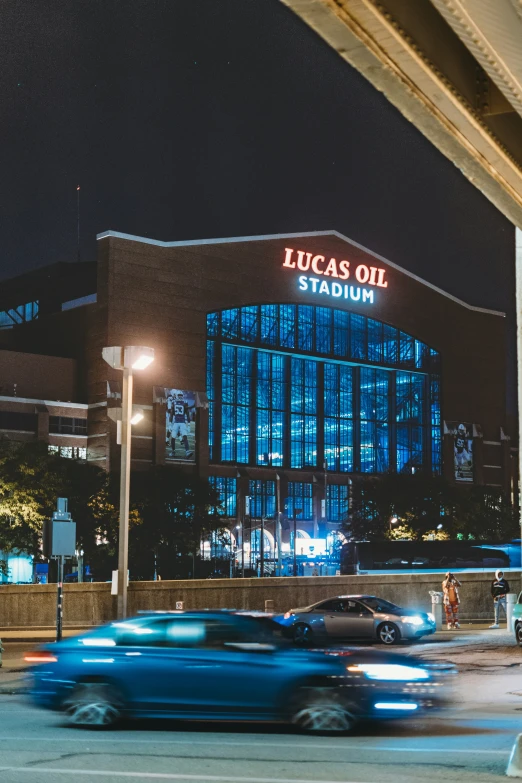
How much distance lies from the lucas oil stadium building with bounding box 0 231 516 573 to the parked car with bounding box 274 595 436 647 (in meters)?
64.3

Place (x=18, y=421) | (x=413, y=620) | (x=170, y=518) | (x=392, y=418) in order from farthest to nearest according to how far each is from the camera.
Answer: (x=392, y=418), (x=18, y=421), (x=170, y=518), (x=413, y=620)

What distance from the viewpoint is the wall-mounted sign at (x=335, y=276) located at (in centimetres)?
10988

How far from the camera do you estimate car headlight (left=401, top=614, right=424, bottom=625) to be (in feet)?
97.6

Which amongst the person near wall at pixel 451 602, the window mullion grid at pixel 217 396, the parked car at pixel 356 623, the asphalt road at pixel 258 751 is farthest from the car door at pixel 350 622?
the window mullion grid at pixel 217 396

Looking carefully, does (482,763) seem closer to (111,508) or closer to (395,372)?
(111,508)

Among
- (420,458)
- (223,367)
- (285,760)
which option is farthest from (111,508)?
(285,760)

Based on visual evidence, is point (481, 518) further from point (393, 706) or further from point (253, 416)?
point (393, 706)

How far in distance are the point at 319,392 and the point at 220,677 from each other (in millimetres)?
100579

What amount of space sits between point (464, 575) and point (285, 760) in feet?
99.8

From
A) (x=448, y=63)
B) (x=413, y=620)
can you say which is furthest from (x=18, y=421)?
(x=448, y=63)

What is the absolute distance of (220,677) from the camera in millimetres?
13305

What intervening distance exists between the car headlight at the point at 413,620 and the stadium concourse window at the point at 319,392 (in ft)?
241

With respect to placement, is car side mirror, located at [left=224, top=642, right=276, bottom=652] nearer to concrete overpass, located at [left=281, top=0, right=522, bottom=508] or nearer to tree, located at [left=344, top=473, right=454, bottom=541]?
concrete overpass, located at [left=281, top=0, right=522, bottom=508]

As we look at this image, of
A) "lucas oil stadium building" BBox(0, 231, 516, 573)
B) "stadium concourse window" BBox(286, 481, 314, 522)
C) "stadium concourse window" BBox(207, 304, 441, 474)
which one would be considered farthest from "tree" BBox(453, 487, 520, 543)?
"stadium concourse window" BBox(286, 481, 314, 522)
